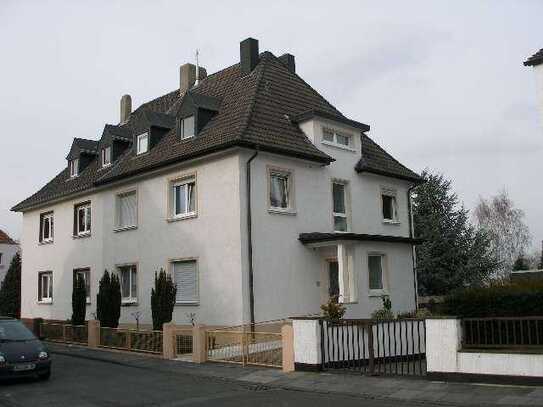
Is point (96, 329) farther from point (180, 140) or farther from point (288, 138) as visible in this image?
point (288, 138)

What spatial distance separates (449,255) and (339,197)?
11.4m

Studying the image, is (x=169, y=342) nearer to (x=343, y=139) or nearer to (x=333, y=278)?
(x=333, y=278)

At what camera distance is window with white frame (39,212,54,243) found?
30156 mm

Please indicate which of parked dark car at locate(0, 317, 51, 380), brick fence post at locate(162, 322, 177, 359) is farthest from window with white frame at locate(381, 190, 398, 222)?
parked dark car at locate(0, 317, 51, 380)

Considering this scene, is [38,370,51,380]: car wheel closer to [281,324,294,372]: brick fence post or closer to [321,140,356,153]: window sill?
[281,324,294,372]: brick fence post

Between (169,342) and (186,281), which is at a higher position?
(186,281)

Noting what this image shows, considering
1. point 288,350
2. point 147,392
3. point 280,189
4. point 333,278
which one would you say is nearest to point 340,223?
point 333,278

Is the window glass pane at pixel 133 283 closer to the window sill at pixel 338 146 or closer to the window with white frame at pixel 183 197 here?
the window with white frame at pixel 183 197

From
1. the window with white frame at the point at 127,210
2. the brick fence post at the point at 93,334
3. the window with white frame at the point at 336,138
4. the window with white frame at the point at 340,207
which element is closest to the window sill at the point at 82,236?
the window with white frame at the point at 127,210

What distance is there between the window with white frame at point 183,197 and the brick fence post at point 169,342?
4.64 m

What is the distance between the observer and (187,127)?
915 inches

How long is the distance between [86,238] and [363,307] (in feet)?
41.2

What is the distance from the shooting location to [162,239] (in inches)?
889

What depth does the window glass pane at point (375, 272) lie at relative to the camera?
23.0m
